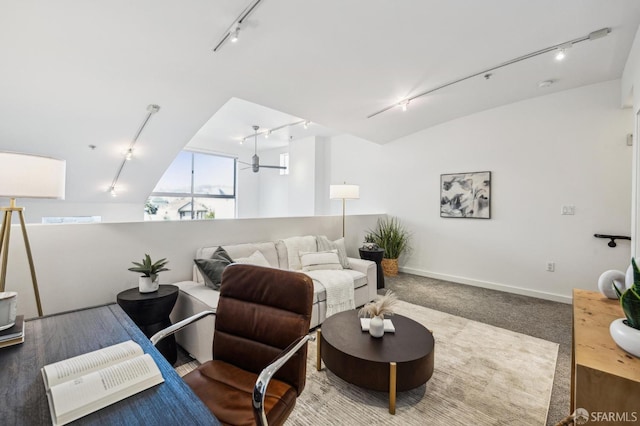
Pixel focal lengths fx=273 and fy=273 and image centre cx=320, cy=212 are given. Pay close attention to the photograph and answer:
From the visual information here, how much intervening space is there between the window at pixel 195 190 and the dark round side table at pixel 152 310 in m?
5.45

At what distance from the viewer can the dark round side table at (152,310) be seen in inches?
81.5

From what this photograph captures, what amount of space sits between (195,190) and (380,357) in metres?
7.14

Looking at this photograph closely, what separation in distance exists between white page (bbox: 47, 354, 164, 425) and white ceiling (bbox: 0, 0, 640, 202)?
2.58 m

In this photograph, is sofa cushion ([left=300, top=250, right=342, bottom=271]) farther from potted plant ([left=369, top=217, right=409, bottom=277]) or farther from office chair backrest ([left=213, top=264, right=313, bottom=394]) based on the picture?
office chair backrest ([left=213, top=264, right=313, bottom=394])

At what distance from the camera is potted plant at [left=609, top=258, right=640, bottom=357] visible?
3.39 ft

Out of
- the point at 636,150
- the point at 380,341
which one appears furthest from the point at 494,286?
the point at 380,341

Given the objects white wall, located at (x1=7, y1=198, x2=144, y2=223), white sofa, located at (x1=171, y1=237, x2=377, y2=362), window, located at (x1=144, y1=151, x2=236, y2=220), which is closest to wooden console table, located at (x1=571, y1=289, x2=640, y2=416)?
white sofa, located at (x1=171, y1=237, x2=377, y2=362)

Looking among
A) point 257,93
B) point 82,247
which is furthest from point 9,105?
point 257,93

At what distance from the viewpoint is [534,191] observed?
4.09m

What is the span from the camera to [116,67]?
293 centimetres

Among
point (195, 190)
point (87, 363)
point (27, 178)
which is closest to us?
point (87, 363)

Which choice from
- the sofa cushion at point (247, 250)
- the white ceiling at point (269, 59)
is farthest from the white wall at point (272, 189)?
the sofa cushion at point (247, 250)

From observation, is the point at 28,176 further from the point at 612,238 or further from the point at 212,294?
the point at 612,238

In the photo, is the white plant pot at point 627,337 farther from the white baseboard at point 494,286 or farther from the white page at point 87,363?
the white baseboard at point 494,286
